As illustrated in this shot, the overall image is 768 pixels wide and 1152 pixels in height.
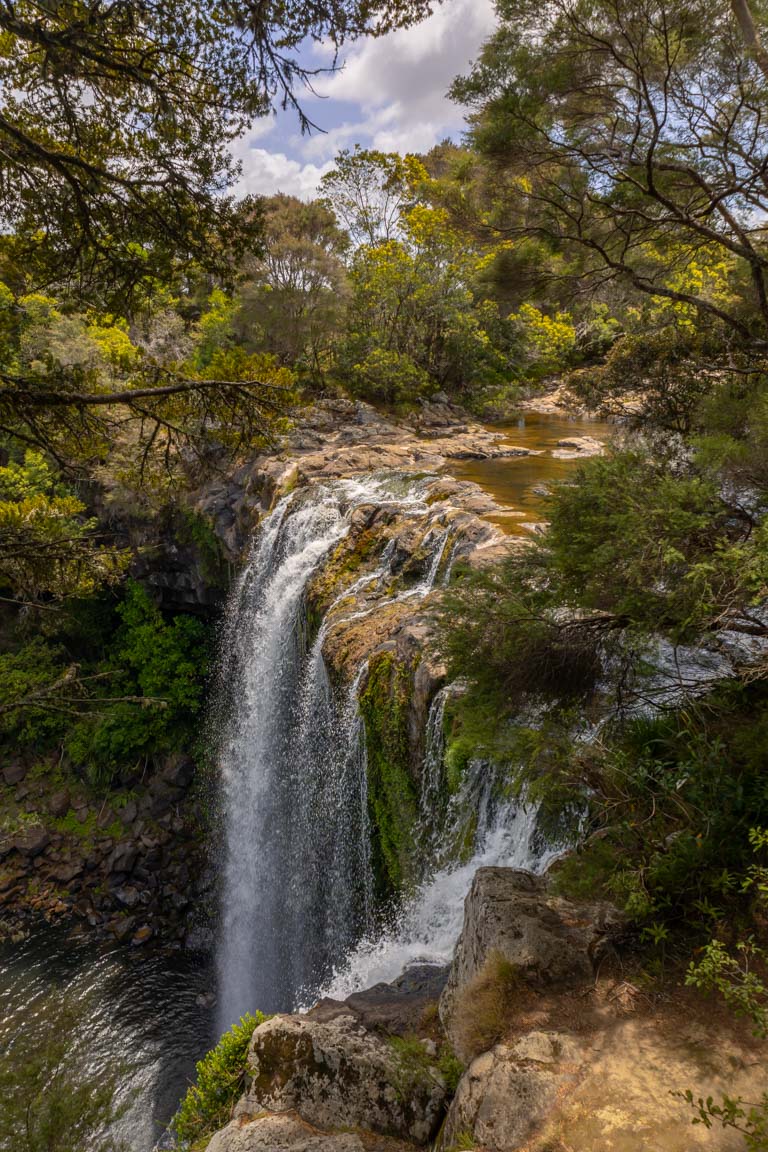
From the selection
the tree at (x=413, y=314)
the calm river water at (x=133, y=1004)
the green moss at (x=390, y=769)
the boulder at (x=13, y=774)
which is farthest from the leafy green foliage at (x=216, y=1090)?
the tree at (x=413, y=314)

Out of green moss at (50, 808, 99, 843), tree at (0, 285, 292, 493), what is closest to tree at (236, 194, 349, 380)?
green moss at (50, 808, 99, 843)

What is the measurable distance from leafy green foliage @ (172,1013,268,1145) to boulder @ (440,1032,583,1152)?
240 centimetres

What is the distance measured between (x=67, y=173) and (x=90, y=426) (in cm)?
165

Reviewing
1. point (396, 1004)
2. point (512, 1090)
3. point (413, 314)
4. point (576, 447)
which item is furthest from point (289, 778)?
point (413, 314)

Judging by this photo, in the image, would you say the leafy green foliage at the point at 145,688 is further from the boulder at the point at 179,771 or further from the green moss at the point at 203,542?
the green moss at the point at 203,542

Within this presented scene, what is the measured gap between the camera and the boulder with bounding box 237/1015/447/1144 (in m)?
3.58

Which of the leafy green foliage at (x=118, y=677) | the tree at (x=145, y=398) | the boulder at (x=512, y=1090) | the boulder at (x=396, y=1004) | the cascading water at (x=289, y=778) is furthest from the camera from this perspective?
the leafy green foliage at (x=118, y=677)

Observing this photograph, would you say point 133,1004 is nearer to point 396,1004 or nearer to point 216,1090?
point 216,1090

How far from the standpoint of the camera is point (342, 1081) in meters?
3.83

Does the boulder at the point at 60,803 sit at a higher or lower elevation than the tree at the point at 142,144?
lower

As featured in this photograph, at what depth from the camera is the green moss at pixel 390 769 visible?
22.9 ft

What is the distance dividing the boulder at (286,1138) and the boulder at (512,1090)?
0.51 meters

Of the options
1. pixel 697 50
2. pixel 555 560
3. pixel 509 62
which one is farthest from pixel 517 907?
pixel 697 50

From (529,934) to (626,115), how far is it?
23.7 feet
